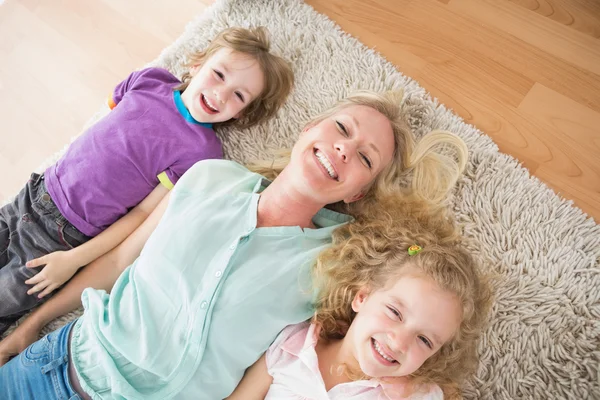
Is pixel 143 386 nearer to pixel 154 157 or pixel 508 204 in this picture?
pixel 154 157

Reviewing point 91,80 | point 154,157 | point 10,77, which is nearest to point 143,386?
point 154,157

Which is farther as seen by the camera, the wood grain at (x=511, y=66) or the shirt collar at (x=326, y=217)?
the wood grain at (x=511, y=66)

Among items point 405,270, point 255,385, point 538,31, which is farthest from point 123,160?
point 538,31

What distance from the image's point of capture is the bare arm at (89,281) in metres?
1.25

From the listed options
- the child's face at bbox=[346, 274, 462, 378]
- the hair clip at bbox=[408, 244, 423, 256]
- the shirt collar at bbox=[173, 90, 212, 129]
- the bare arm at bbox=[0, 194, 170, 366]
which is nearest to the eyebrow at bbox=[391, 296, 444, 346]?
the child's face at bbox=[346, 274, 462, 378]

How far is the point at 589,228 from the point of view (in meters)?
1.25

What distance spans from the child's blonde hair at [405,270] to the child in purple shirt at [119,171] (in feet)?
1.70

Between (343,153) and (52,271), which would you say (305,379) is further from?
(52,271)

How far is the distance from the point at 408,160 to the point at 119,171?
808mm

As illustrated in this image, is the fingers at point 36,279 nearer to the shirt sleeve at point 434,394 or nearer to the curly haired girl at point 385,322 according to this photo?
the curly haired girl at point 385,322

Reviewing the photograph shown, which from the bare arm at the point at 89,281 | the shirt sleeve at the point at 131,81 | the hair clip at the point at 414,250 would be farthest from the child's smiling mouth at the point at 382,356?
the shirt sleeve at the point at 131,81

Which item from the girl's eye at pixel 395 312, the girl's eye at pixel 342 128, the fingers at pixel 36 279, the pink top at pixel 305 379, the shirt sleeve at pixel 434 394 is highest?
the girl's eye at pixel 342 128

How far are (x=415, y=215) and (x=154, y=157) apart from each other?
2.45 feet

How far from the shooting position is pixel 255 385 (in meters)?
1.09
